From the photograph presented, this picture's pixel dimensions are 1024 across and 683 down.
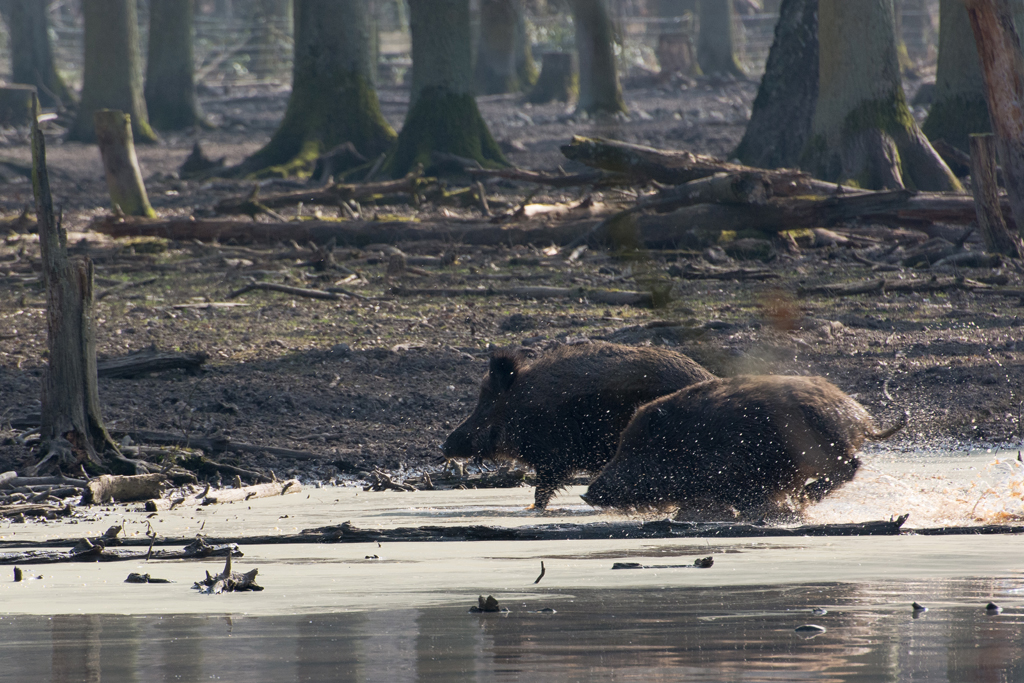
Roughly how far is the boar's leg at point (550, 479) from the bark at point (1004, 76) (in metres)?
7.37

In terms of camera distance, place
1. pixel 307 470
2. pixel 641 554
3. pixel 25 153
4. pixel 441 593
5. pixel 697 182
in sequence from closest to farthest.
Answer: pixel 441 593 < pixel 641 554 < pixel 307 470 < pixel 697 182 < pixel 25 153

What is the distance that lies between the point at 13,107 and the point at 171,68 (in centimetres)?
508

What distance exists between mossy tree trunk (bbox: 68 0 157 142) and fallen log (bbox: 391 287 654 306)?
→ 18161mm

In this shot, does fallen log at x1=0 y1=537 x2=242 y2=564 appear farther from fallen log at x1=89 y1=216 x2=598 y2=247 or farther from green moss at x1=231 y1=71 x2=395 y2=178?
green moss at x1=231 y1=71 x2=395 y2=178

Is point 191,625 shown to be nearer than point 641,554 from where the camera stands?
Yes

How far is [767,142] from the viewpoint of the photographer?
66.3 ft

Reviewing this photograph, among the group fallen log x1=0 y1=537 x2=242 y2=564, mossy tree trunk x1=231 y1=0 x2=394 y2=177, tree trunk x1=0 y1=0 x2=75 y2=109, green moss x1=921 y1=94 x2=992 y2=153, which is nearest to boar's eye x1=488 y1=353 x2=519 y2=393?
fallen log x1=0 y1=537 x2=242 y2=564

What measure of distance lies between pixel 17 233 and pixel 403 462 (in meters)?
11.5

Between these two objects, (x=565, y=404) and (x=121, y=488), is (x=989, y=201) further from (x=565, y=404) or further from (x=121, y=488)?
(x=121, y=488)

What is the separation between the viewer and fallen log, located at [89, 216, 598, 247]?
16.0m

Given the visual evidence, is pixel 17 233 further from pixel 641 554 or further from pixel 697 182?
pixel 641 554

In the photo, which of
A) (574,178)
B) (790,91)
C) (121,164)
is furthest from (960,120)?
(121,164)

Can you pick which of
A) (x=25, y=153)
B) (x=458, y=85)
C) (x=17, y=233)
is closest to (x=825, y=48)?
(x=458, y=85)

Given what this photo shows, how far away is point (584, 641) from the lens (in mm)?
4082
